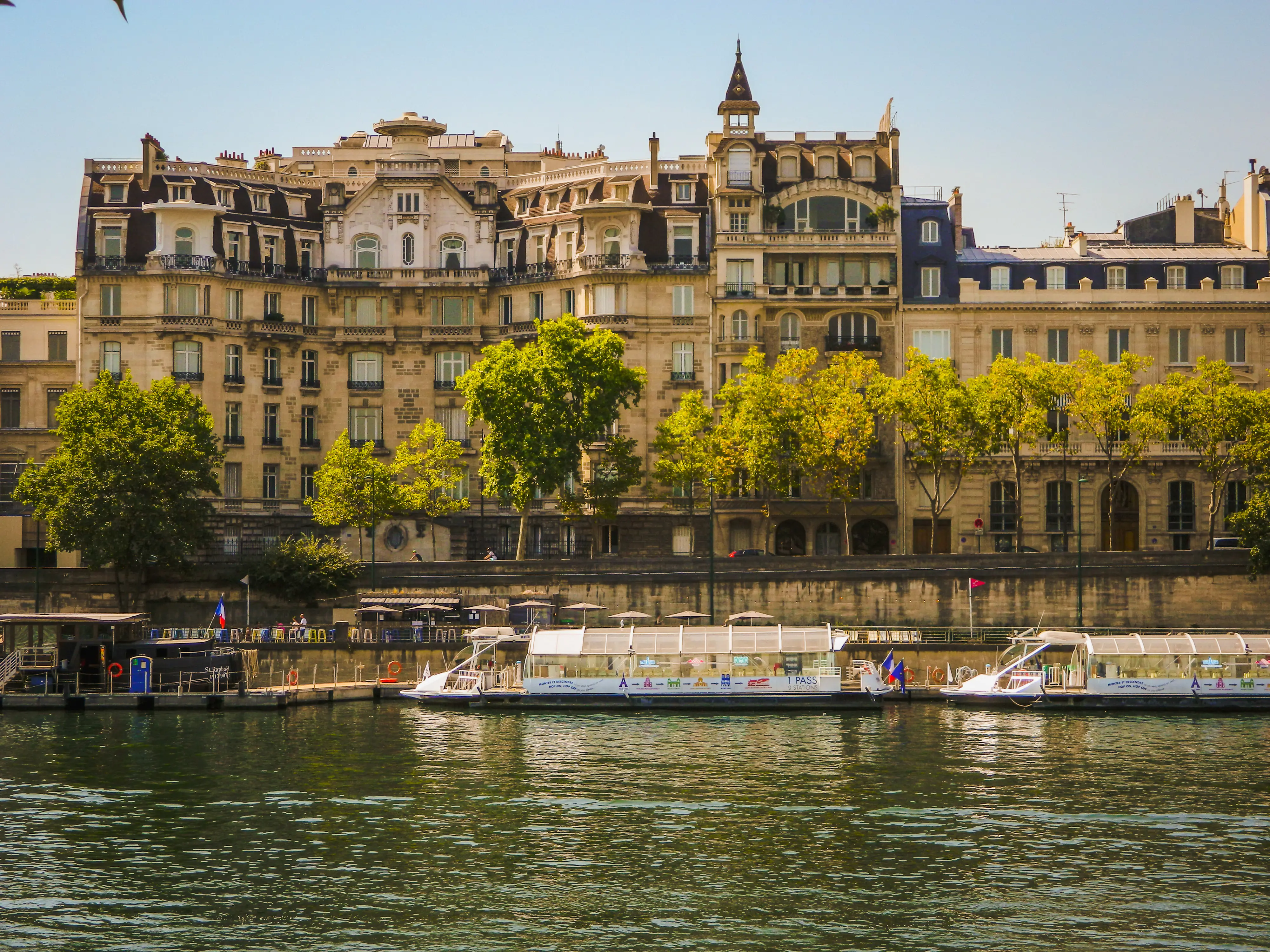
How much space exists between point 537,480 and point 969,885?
5507 cm

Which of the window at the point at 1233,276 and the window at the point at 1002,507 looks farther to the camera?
the window at the point at 1233,276

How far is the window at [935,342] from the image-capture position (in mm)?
99000

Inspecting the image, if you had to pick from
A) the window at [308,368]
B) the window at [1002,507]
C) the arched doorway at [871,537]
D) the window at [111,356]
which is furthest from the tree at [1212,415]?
the window at [111,356]

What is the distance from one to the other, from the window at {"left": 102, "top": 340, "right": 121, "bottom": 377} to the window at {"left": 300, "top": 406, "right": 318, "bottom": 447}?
10.2 metres

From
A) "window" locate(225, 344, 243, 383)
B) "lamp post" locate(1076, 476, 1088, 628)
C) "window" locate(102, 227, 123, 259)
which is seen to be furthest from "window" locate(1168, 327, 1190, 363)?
"window" locate(102, 227, 123, 259)

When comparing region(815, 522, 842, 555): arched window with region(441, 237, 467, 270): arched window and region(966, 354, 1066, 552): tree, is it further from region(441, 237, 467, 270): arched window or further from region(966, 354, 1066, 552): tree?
region(441, 237, 467, 270): arched window

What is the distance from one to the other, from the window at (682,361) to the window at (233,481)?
955 inches

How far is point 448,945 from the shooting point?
34.3 meters

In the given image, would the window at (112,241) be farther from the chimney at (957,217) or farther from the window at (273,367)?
the chimney at (957,217)

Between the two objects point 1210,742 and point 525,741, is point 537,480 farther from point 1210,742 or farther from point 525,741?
point 1210,742

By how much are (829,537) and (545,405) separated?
1736 cm

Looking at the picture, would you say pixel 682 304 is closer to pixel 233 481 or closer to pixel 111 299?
pixel 233 481

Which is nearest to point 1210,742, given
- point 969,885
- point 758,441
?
point 969,885

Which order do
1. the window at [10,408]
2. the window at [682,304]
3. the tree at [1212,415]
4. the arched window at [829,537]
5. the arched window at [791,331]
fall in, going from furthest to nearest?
the window at [10,408]
the window at [682,304]
the arched window at [791,331]
the arched window at [829,537]
the tree at [1212,415]
